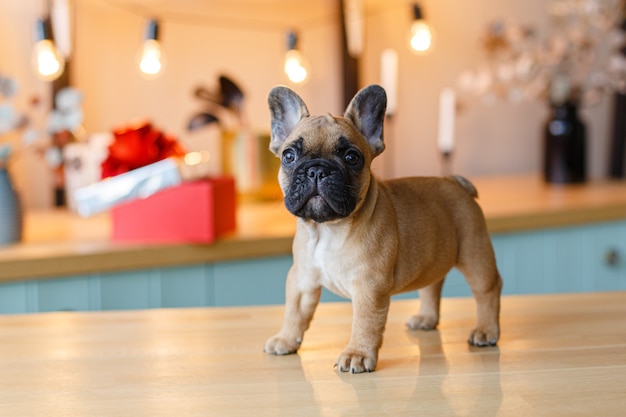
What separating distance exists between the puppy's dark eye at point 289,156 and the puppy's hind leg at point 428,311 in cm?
30

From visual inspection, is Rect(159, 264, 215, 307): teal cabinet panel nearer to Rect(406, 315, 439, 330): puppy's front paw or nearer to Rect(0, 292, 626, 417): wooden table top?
Rect(0, 292, 626, 417): wooden table top

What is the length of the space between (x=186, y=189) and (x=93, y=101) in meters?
0.81

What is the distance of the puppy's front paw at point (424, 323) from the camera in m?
1.03

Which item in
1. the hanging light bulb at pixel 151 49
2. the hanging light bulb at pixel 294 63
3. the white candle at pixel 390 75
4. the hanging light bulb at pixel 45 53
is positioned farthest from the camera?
the white candle at pixel 390 75

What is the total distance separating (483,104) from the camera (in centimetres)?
276

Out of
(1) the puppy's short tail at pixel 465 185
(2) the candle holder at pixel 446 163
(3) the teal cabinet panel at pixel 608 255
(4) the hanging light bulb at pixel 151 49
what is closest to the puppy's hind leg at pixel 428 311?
(1) the puppy's short tail at pixel 465 185

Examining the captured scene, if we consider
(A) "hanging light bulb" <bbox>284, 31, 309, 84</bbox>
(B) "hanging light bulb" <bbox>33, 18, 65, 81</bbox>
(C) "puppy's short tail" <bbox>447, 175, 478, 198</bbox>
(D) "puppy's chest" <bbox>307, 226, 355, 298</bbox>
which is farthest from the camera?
(A) "hanging light bulb" <bbox>284, 31, 309, 84</bbox>

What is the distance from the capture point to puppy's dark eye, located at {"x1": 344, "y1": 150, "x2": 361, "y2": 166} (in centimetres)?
82

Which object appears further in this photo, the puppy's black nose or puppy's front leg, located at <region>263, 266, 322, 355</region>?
puppy's front leg, located at <region>263, 266, 322, 355</region>

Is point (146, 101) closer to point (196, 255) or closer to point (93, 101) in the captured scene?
point (93, 101)

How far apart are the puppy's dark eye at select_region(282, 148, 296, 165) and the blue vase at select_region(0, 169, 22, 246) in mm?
1011

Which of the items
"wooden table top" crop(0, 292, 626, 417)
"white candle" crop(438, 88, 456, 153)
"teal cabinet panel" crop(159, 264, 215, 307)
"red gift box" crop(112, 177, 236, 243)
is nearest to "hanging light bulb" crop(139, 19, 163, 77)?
"red gift box" crop(112, 177, 236, 243)

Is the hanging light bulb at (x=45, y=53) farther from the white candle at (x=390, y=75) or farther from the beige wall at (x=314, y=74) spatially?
the white candle at (x=390, y=75)

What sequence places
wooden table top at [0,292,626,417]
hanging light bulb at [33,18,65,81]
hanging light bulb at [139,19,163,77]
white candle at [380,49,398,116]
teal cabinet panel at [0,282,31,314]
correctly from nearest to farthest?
1. wooden table top at [0,292,626,417]
2. teal cabinet panel at [0,282,31,314]
3. hanging light bulb at [33,18,65,81]
4. hanging light bulb at [139,19,163,77]
5. white candle at [380,49,398,116]
